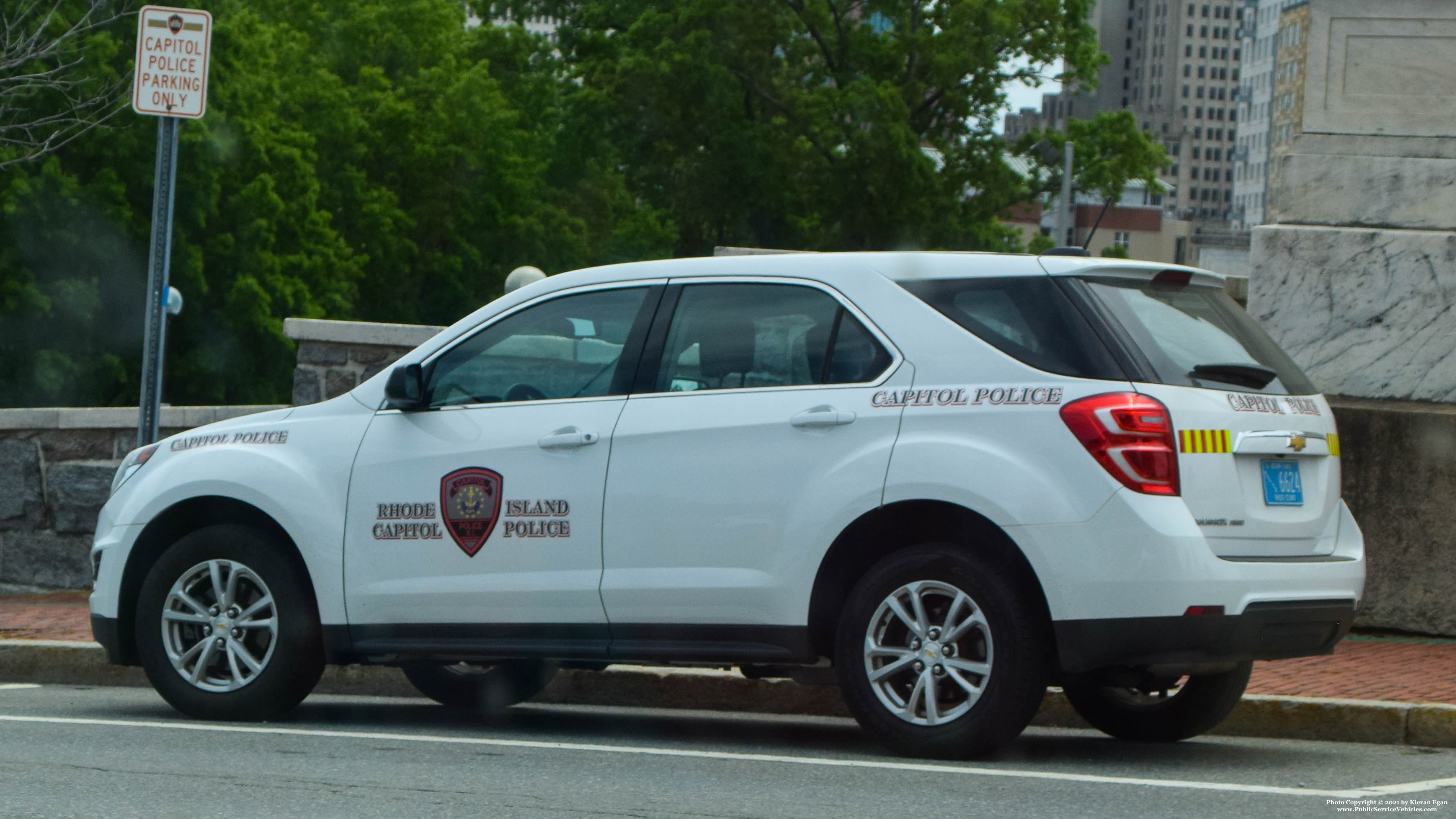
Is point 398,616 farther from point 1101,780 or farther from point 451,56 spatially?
point 451,56

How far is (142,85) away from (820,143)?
97.7 feet

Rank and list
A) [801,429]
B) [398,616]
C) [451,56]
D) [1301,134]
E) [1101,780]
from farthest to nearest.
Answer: [451,56] → [1301,134] → [398,616] → [801,429] → [1101,780]

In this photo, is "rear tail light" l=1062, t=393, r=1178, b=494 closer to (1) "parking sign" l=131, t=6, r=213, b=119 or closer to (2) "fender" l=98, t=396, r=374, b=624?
(2) "fender" l=98, t=396, r=374, b=624

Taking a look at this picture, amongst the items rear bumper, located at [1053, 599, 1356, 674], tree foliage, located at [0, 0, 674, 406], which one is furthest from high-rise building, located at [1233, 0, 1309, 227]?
rear bumper, located at [1053, 599, 1356, 674]

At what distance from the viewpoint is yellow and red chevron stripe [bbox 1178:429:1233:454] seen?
230 inches

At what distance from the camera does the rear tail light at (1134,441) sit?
580 centimetres

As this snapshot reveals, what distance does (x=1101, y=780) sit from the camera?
591cm

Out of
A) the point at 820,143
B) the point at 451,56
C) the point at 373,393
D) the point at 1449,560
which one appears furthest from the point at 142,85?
the point at 451,56

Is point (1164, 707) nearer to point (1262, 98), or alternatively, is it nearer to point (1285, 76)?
point (1285, 76)

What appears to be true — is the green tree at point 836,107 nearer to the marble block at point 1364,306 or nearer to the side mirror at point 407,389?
the marble block at point 1364,306

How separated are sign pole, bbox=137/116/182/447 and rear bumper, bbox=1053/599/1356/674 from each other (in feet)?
16.8

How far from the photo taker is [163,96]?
9219mm

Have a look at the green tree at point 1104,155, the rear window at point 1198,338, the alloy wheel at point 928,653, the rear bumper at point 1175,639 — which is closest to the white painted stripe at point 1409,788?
the rear bumper at point 1175,639

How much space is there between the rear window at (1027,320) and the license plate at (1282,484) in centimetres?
60
